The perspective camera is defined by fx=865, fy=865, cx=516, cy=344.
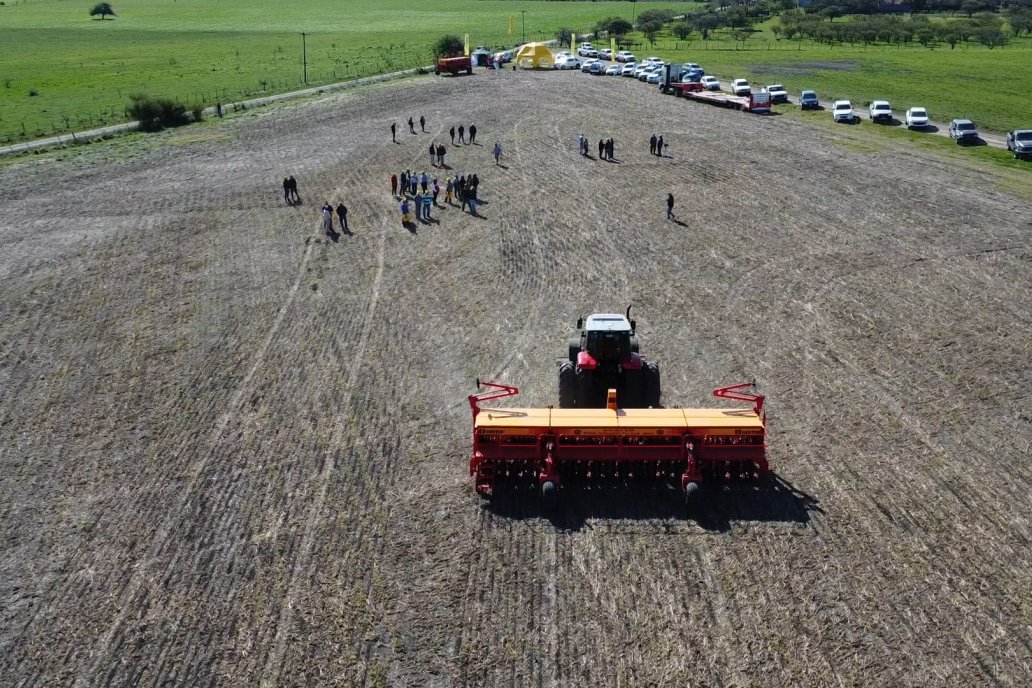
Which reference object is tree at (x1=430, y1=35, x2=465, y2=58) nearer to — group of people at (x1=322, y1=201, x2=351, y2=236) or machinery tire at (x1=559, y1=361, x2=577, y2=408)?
group of people at (x1=322, y1=201, x2=351, y2=236)

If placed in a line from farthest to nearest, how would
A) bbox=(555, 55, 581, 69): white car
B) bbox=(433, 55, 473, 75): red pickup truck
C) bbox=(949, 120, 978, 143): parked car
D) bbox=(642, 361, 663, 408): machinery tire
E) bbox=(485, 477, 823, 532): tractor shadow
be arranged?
1. bbox=(555, 55, 581, 69): white car
2. bbox=(433, 55, 473, 75): red pickup truck
3. bbox=(949, 120, 978, 143): parked car
4. bbox=(642, 361, 663, 408): machinery tire
5. bbox=(485, 477, 823, 532): tractor shadow

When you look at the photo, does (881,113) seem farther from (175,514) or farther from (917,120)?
(175,514)

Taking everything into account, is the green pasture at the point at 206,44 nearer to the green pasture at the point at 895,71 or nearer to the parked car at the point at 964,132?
the green pasture at the point at 895,71

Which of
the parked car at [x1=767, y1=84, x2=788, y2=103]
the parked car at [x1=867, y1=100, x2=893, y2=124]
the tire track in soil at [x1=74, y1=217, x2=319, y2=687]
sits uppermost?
the parked car at [x1=767, y1=84, x2=788, y2=103]

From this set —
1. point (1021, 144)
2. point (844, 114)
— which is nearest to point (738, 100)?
point (844, 114)

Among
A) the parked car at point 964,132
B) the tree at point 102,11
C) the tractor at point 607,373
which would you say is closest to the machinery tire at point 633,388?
the tractor at point 607,373

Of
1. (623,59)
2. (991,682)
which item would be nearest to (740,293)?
(991,682)

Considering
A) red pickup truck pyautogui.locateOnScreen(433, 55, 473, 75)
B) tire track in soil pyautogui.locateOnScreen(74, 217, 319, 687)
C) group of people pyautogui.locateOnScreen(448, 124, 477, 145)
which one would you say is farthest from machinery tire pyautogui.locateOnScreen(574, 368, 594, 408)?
red pickup truck pyautogui.locateOnScreen(433, 55, 473, 75)
